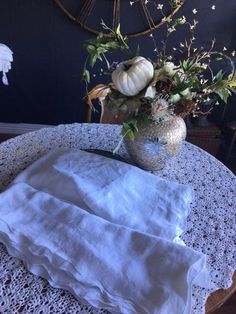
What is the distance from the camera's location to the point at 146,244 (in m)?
0.64

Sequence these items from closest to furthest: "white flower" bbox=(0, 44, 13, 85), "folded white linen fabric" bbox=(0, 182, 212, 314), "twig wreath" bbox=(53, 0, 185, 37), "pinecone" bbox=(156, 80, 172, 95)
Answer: "folded white linen fabric" bbox=(0, 182, 212, 314)
"pinecone" bbox=(156, 80, 172, 95)
"white flower" bbox=(0, 44, 13, 85)
"twig wreath" bbox=(53, 0, 185, 37)

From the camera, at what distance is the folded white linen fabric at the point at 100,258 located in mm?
555

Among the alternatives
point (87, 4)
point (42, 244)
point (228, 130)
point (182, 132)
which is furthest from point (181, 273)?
point (87, 4)

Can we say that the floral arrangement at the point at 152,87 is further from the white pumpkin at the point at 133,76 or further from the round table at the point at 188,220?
the round table at the point at 188,220

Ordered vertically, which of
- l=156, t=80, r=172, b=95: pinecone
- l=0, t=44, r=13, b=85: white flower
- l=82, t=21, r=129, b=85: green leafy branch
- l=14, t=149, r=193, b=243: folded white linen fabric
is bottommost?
l=14, t=149, r=193, b=243: folded white linen fabric

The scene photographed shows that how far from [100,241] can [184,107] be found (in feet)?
1.64

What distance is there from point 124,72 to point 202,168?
483mm

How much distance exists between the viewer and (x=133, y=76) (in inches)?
31.0

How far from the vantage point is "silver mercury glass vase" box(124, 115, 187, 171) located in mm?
907

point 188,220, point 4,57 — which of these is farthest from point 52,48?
point 188,220

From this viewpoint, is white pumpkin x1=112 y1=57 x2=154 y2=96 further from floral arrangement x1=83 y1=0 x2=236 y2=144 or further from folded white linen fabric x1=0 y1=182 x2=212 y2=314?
folded white linen fabric x1=0 y1=182 x2=212 y2=314

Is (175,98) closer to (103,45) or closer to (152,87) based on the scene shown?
(152,87)

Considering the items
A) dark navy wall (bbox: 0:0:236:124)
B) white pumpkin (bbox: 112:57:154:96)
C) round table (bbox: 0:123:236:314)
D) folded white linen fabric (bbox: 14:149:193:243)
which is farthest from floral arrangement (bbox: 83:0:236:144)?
dark navy wall (bbox: 0:0:236:124)

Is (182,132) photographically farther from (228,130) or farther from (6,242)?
(228,130)
